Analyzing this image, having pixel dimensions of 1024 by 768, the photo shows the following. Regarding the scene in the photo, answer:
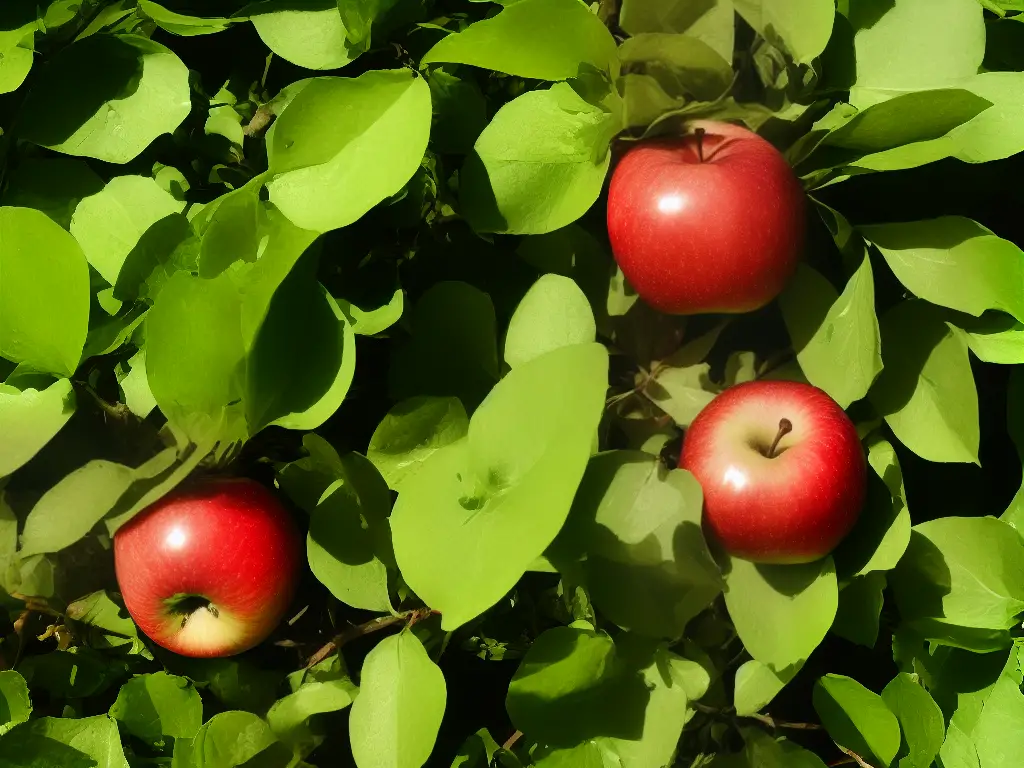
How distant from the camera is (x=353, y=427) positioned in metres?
0.65

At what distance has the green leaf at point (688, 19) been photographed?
0.57 meters

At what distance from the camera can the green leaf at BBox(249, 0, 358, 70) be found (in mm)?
573

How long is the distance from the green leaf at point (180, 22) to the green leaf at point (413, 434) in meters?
0.29

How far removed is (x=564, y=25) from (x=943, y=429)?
1.33 ft

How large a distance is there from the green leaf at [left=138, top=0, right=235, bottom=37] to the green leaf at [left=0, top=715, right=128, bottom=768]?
489 mm

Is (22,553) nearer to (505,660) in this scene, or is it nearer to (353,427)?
(353,427)

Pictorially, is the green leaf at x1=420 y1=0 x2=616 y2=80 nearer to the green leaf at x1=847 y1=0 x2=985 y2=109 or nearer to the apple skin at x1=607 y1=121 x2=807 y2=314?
the apple skin at x1=607 y1=121 x2=807 y2=314

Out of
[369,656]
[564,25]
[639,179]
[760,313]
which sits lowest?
[369,656]

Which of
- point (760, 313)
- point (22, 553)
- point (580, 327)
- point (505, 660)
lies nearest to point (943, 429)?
point (760, 313)

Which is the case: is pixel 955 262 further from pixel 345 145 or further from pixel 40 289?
pixel 40 289

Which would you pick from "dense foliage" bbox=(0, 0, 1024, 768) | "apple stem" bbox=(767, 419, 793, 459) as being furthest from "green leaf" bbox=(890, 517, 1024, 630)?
"apple stem" bbox=(767, 419, 793, 459)

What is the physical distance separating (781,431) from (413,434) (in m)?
0.28

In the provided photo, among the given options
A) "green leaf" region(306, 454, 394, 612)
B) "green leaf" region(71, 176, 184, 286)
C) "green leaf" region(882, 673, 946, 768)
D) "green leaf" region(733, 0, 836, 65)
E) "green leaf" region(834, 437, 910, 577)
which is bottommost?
"green leaf" region(882, 673, 946, 768)

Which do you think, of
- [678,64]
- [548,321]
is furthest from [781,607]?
[678,64]
